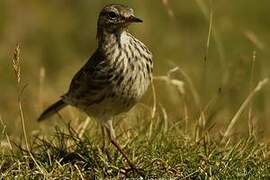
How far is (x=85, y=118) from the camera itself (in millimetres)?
8008

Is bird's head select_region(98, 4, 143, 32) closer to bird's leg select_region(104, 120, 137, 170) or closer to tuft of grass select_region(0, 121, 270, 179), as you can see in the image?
bird's leg select_region(104, 120, 137, 170)

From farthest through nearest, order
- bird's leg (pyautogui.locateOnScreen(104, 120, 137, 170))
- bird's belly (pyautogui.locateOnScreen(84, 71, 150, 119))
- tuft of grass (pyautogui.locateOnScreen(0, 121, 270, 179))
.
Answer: bird's belly (pyautogui.locateOnScreen(84, 71, 150, 119)), bird's leg (pyautogui.locateOnScreen(104, 120, 137, 170)), tuft of grass (pyautogui.locateOnScreen(0, 121, 270, 179))

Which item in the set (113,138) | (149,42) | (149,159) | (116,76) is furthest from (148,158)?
(149,42)

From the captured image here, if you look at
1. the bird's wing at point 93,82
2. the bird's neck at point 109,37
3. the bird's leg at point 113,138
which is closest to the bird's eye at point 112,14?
the bird's neck at point 109,37

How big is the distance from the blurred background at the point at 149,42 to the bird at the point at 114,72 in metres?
2.92

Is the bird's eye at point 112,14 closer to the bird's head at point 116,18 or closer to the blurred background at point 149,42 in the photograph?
the bird's head at point 116,18

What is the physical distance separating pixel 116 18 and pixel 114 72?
403mm

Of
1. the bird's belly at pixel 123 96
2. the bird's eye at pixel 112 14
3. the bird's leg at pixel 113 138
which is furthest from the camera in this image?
the bird's eye at pixel 112 14

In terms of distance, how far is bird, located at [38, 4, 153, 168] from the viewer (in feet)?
22.6

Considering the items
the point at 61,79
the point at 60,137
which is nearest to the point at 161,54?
the point at 61,79

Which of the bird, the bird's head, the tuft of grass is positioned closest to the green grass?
the tuft of grass

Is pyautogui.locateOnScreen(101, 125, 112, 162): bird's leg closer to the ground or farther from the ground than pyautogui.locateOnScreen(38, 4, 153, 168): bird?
closer to the ground

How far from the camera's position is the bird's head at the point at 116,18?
6.92 m

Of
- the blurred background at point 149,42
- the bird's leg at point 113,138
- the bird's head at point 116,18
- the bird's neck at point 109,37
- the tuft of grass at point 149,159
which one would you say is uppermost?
the bird's head at point 116,18
